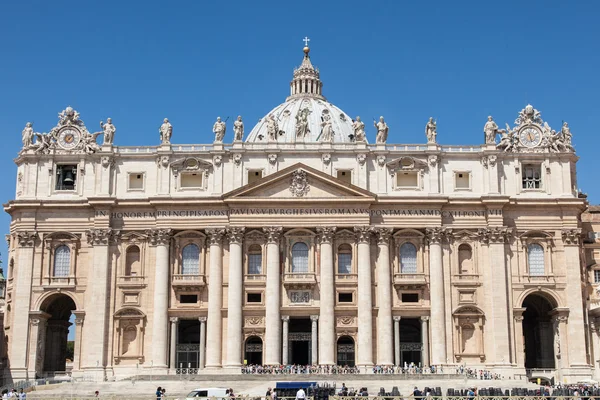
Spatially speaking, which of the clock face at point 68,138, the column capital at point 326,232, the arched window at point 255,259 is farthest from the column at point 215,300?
the clock face at point 68,138

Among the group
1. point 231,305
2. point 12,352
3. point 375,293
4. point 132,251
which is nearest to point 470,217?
point 375,293

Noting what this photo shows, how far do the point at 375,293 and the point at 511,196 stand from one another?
45.9ft

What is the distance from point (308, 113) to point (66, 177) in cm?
4414

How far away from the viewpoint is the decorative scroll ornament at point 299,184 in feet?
249

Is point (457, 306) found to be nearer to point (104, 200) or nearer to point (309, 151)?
point (309, 151)

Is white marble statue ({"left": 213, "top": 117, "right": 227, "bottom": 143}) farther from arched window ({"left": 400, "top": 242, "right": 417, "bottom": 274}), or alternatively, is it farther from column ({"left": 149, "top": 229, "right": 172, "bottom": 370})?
arched window ({"left": 400, "top": 242, "right": 417, "bottom": 274})

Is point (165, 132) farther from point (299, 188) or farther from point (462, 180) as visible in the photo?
point (462, 180)

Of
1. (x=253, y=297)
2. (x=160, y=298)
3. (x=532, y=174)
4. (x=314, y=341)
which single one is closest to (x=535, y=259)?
(x=532, y=174)

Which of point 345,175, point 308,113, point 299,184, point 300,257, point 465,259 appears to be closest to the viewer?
point 299,184

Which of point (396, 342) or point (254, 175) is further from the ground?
point (254, 175)

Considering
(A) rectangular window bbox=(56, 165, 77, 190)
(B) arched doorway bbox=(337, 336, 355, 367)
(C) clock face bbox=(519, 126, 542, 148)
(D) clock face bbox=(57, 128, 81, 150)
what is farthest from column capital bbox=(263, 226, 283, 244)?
(C) clock face bbox=(519, 126, 542, 148)

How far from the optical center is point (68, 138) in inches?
3118

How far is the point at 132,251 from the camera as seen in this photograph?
77.1 metres

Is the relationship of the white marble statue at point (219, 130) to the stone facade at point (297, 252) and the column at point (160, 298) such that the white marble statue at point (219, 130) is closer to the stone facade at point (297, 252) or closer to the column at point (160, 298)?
the stone facade at point (297, 252)
